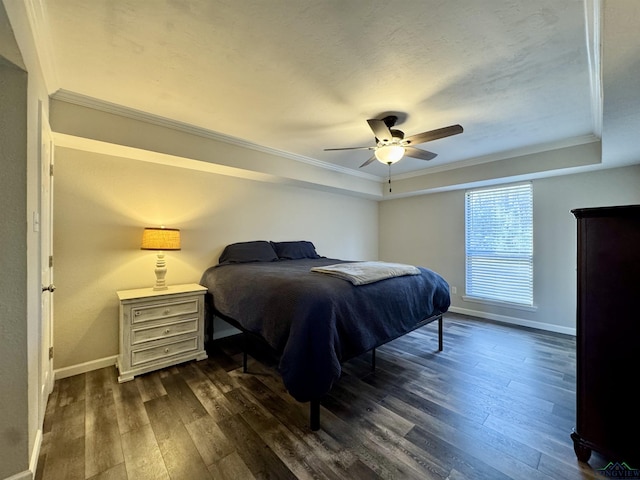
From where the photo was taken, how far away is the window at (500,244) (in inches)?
147

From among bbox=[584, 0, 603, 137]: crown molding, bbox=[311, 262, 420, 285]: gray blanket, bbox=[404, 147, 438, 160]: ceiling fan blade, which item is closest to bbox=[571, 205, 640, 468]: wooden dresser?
bbox=[584, 0, 603, 137]: crown molding

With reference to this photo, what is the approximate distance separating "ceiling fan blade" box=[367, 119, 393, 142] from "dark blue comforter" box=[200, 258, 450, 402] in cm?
132

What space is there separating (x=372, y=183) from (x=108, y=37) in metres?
4.05

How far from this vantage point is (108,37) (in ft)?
5.16

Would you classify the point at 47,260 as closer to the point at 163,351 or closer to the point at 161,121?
the point at 163,351

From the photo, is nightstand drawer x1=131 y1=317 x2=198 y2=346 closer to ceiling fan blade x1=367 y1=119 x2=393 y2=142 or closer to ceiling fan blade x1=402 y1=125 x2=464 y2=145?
ceiling fan blade x1=367 y1=119 x2=393 y2=142

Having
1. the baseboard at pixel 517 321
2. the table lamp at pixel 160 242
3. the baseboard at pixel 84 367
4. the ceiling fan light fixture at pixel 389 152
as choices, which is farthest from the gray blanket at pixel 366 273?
the baseboard at pixel 517 321

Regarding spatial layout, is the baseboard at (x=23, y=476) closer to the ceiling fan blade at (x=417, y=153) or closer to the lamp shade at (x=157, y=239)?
the lamp shade at (x=157, y=239)

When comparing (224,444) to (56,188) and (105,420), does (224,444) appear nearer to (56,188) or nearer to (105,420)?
(105,420)

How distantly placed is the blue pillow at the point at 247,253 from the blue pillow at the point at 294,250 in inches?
7.2

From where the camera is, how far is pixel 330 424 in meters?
1.73

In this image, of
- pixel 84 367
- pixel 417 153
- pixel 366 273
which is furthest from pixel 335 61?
pixel 84 367

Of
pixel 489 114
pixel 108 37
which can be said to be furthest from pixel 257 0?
pixel 489 114

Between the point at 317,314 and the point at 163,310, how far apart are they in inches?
67.3
